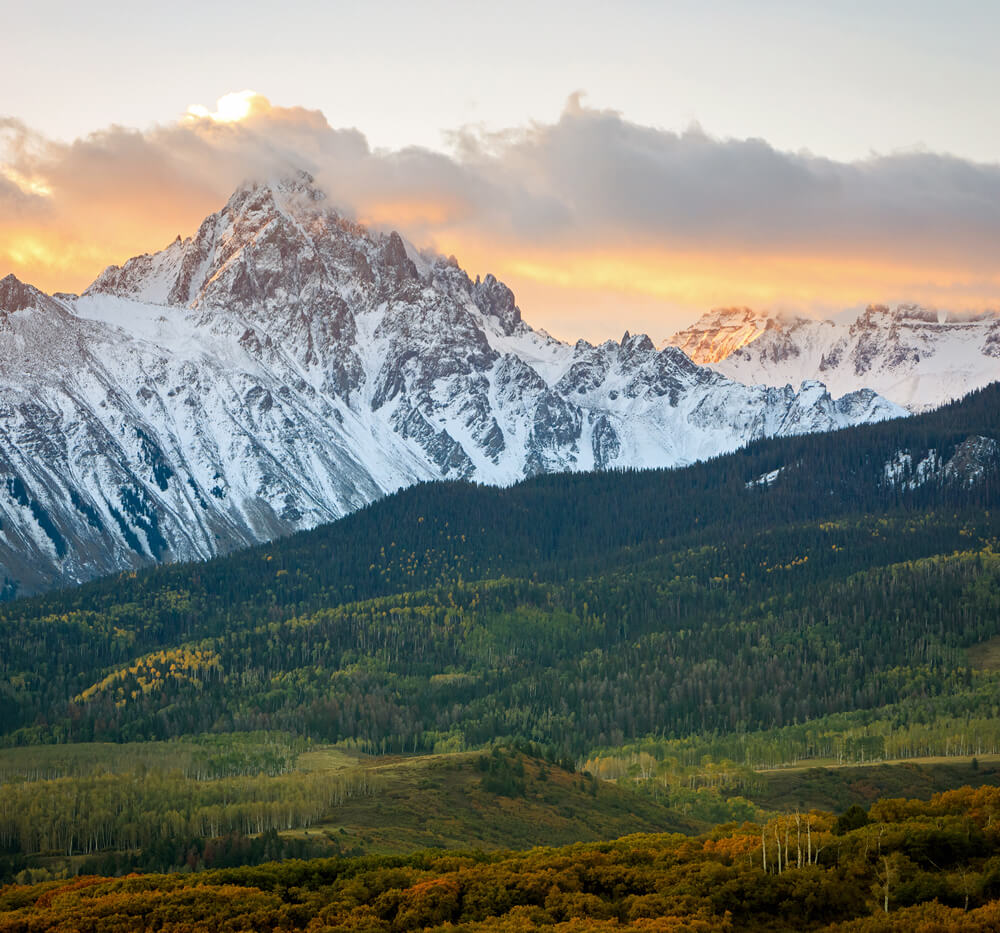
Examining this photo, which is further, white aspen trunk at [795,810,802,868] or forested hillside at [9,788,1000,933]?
white aspen trunk at [795,810,802,868]

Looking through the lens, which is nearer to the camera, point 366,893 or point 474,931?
point 474,931

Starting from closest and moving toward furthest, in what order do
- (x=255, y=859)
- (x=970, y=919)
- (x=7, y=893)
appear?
(x=970, y=919) → (x=7, y=893) → (x=255, y=859)

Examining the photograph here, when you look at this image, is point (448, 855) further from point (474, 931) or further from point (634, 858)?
point (474, 931)

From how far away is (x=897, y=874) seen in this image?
13888 centimetres

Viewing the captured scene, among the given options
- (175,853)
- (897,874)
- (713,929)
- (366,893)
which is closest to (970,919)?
(897,874)

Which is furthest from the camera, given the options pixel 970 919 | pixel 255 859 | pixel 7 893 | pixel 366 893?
pixel 255 859

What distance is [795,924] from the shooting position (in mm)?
135875

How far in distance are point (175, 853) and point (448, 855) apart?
43.0 meters

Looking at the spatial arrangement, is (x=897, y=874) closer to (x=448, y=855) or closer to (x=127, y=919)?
(x=448, y=855)

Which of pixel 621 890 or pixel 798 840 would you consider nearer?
pixel 621 890

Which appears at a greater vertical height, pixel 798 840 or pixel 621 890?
pixel 798 840

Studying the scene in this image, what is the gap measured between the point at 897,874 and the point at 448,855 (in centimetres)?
5558

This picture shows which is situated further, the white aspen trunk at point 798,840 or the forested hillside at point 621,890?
the white aspen trunk at point 798,840

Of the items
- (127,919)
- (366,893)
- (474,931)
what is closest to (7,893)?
(127,919)
